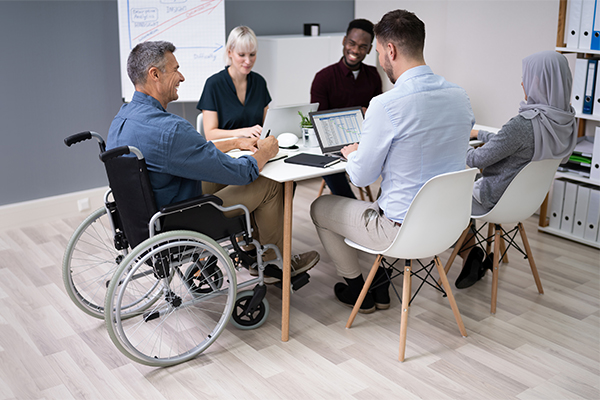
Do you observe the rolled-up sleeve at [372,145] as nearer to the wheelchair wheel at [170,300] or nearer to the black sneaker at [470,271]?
the wheelchair wheel at [170,300]

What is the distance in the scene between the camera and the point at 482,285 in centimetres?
313

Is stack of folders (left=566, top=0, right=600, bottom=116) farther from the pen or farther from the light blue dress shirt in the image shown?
the pen

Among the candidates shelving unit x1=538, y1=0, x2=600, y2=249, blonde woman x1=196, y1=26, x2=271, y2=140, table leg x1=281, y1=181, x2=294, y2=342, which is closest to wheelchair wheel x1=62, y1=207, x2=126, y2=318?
table leg x1=281, y1=181, x2=294, y2=342

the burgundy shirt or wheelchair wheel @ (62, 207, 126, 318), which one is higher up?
the burgundy shirt

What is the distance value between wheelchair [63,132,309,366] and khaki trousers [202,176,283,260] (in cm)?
8

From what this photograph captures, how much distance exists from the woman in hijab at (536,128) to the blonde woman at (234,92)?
135 cm

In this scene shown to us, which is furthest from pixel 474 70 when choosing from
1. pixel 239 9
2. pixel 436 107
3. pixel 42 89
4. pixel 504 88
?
pixel 42 89

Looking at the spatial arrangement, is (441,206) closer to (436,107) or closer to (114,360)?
(436,107)

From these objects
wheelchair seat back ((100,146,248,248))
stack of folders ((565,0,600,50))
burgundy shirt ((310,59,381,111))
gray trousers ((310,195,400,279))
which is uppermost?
stack of folders ((565,0,600,50))

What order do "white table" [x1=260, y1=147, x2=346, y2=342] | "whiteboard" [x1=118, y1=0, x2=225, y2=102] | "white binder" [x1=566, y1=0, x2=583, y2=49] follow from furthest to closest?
"whiteboard" [x1=118, y1=0, x2=225, y2=102], "white binder" [x1=566, y1=0, x2=583, y2=49], "white table" [x1=260, y1=147, x2=346, y2=342]

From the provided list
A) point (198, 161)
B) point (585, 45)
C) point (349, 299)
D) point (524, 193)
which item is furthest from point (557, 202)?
point (198, 161)

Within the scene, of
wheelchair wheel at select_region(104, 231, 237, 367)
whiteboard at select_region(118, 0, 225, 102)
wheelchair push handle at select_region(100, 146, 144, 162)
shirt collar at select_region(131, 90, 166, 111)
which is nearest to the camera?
wheelchair push handle at select_region(100, 146, 144, 162)

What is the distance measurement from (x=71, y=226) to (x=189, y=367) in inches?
77.4

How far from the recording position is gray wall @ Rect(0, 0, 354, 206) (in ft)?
12.4
